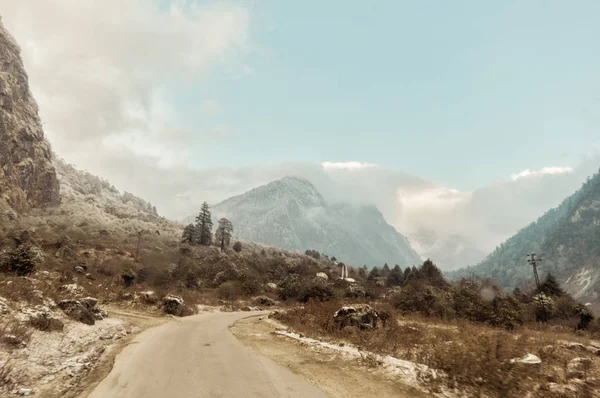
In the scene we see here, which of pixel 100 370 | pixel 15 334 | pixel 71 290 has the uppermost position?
pixel 71 290

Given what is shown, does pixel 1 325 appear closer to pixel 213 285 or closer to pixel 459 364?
pixel 459 364

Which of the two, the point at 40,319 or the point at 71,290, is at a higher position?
the point at 71,290

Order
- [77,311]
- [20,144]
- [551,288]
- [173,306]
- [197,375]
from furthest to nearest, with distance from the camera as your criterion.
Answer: [20,144]
[551,288]
[173,306]
[77,311]
[197,375]

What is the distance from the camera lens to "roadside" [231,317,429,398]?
8586mm

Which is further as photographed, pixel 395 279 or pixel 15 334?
pixel 395 279

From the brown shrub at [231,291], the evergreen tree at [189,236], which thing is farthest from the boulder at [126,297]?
the evergreen tree at [189,236]

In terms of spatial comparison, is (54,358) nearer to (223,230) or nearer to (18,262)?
(18,262)

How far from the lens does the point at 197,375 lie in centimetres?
938

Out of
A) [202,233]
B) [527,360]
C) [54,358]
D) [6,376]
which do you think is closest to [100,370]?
[54,358]

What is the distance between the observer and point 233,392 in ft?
26.0

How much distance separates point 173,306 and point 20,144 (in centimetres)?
8625

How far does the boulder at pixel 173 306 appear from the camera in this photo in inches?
1142

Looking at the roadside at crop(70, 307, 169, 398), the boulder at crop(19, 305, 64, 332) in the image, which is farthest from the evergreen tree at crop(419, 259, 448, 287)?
the boulder at crop(19, 305, 64, 332)

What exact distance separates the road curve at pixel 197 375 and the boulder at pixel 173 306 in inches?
609
